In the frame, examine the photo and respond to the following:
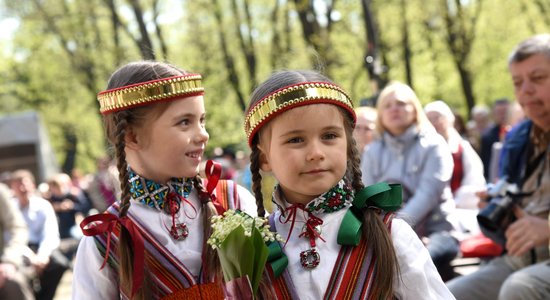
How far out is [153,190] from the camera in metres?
3.06

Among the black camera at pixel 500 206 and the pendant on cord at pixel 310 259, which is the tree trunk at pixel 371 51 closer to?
the black camera at pixel 500 206

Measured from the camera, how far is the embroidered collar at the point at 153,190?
3049 mm

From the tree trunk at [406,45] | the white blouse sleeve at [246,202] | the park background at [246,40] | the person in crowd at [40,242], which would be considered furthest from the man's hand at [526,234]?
the tree trunk at [406,45]

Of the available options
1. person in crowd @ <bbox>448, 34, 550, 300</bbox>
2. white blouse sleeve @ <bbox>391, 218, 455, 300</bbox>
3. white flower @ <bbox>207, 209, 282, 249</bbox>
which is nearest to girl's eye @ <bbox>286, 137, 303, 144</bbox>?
white flower @ <bbox>207, 209, 282, 249</bbox>

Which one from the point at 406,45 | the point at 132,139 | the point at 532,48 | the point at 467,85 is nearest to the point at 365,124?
the point at 532,48

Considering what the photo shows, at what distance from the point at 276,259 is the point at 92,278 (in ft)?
2.61

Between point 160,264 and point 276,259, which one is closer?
point 276,259

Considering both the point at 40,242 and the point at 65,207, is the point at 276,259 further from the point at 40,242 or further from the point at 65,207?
the point at 65,207

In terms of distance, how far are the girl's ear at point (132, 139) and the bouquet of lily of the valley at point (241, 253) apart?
34.9 inches

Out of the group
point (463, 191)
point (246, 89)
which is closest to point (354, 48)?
point (246, 89)

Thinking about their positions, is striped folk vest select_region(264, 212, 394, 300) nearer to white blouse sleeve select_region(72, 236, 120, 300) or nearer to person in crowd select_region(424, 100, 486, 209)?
white blouse sleeve select_region(72, 236, 120, 300)

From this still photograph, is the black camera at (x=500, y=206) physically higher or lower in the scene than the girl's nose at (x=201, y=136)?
lower

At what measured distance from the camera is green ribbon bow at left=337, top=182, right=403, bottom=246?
251 cm

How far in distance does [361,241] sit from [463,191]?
379 centimetres
